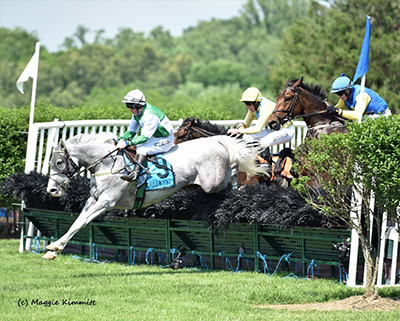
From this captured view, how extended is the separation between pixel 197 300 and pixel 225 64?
84.8 m

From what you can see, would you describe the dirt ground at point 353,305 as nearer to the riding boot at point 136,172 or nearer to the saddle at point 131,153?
the riding boot at point 136,172

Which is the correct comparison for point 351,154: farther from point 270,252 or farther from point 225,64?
point 225,64

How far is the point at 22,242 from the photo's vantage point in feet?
36.3

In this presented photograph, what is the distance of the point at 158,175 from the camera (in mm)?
8969

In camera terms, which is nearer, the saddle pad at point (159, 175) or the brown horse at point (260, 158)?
the saddle pad at point (159, 175)

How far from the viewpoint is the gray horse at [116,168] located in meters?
8.80

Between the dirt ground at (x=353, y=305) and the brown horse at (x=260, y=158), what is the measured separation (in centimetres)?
268

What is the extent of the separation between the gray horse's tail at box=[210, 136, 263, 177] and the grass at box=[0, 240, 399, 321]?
63.6 inches

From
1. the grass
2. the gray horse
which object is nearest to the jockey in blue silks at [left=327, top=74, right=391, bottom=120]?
the gray horse

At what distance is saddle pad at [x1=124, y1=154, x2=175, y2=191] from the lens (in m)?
8.91

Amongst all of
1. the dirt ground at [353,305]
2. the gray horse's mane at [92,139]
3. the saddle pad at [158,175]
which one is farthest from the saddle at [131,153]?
the dirt ground at [353,305]

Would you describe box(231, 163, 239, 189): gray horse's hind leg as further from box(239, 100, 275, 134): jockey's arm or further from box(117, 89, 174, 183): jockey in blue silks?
box(117, 89, 174, 183): jockey in blue silks

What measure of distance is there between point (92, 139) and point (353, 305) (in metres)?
4.14

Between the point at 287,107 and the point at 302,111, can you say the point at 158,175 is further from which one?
the point at 302,111
